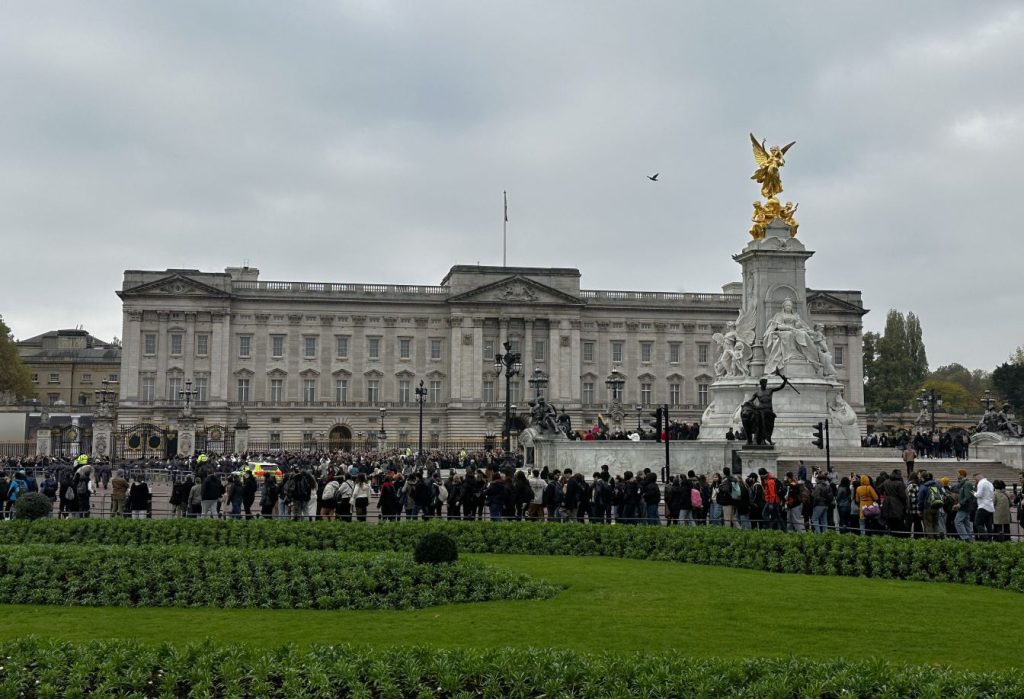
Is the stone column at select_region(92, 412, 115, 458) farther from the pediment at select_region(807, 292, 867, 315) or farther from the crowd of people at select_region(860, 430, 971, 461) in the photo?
the pediment at select_region(807, 292, 867, 315)

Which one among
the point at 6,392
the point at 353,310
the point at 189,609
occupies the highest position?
the point at 353,310

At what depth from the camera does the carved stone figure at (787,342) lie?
3741cm

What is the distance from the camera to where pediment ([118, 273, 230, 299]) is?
268ft

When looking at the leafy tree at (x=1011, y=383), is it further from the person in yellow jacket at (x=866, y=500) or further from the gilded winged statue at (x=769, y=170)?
the person in yellow jacket at (x=866, y=500)

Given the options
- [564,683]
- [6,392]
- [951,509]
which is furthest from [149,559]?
[6,392]

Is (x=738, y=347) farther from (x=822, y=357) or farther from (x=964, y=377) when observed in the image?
(x=964, y=377)

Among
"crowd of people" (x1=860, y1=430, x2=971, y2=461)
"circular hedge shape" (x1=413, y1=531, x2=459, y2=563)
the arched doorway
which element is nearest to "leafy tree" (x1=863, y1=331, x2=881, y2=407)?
the arched doorway

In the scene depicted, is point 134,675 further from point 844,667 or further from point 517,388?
point 517,388

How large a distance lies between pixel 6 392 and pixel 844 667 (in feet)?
319

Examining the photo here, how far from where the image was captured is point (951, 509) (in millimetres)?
19969

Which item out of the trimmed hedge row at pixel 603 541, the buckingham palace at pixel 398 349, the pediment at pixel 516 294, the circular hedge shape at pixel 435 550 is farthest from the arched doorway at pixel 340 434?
the circular hedge shape at pixel 435 550

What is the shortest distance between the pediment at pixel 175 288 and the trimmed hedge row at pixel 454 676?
76.5m

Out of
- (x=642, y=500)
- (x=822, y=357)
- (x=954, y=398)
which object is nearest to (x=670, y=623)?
(x=642, y=500)

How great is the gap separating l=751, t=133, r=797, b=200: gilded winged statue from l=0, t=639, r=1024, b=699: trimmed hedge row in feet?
110
